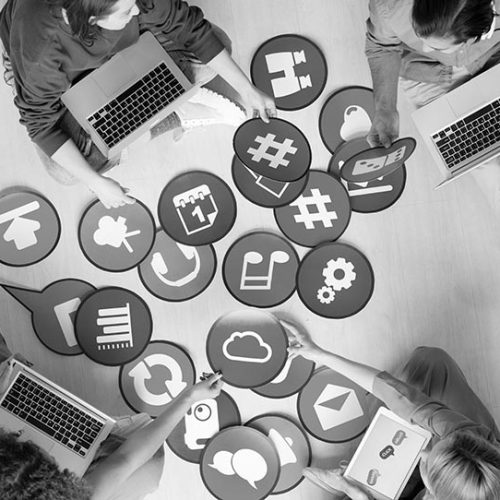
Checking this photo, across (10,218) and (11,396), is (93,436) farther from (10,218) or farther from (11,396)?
(10,218)

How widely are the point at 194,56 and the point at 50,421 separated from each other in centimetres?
91

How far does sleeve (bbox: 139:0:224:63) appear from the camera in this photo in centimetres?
137

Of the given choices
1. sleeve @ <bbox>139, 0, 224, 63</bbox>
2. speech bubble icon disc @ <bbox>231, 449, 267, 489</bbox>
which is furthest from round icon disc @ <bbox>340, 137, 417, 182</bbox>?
speech bubble icon disc @ <bbox>231, 449, 267, 489</bbox>

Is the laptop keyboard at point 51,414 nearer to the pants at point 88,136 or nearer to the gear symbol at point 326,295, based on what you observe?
the pants at point 88,136

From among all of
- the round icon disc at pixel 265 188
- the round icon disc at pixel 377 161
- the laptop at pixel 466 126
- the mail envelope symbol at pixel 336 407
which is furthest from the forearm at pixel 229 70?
the mail envelope symbol at pixel 336 407

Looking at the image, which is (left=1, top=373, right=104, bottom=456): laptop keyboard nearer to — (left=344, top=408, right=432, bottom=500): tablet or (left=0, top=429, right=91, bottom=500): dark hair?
(left=0, top=429, right=91, bottom=500): dark hair

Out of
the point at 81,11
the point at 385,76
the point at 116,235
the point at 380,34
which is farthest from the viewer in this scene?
the point at 116,235

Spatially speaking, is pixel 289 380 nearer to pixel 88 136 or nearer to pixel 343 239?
pixel 343 239

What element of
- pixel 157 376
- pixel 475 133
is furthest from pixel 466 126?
pixel 157 376

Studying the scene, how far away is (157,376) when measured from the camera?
67.3 inches

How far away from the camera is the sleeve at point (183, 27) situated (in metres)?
1.37

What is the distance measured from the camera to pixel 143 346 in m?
1.71

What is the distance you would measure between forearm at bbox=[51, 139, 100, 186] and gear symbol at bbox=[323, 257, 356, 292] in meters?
0.66

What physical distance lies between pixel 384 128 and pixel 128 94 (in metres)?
0.62
